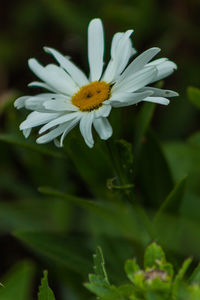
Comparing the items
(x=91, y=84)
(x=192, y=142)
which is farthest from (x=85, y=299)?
(x=91, y=84)

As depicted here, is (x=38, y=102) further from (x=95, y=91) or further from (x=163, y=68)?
(x=163, y=68)

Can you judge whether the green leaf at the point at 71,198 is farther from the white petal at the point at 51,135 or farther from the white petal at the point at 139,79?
the white petal at the point at 139,79

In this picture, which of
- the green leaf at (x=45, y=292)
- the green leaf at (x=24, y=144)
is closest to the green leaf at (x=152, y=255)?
the green leaf at (x=45, y=292)

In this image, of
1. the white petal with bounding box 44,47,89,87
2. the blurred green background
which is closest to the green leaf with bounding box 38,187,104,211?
the blurred green background

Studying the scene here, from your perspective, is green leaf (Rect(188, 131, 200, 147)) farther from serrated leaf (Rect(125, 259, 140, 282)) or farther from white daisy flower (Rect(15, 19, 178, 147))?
serrated leaf (Rect(125, 259, 140, 282))

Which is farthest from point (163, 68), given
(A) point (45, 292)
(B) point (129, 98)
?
(A) point (45, 292)

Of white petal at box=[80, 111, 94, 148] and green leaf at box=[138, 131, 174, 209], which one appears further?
green leaf at box=[138, 131, 174, 209]
